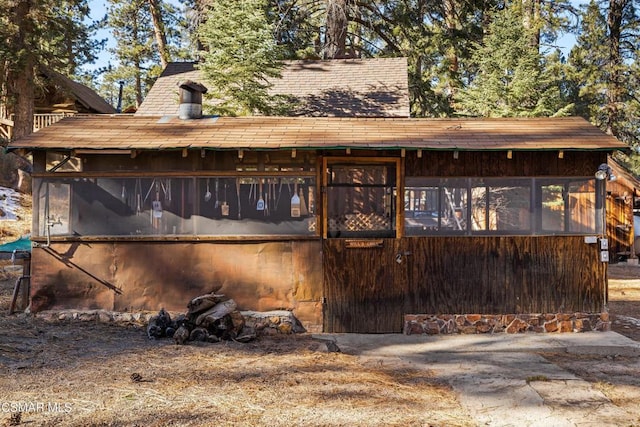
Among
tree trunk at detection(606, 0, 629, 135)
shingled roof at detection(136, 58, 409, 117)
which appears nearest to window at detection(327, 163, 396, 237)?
shingled roof at detection(136, 58, 409, 117)

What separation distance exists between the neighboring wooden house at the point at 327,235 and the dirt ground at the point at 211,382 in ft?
2.83

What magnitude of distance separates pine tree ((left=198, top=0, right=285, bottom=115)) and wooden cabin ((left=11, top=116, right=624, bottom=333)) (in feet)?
19.9

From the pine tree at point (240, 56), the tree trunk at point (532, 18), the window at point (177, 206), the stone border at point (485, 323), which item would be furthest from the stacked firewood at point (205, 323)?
the tree trunk at point (532, 18)

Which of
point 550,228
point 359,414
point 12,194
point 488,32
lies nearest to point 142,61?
point 12,194

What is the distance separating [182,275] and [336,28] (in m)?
13.4

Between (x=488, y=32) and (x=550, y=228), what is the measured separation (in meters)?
14.3

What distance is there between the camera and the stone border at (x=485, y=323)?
25.9 ft

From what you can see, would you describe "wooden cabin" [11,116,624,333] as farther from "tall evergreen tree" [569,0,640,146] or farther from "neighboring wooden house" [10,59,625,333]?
"tall evergreen tree" [569,0,640,146]

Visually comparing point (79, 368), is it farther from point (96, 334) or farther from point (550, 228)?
point (550, 228)

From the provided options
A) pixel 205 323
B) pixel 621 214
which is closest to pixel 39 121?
pixel 205 323

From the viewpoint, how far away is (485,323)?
7898 mm

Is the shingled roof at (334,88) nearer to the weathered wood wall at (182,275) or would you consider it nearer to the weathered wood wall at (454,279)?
the weathered wood wall at (182,275)

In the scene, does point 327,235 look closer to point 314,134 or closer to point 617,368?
point 314,134

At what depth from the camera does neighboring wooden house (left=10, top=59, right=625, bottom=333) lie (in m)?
7.84
